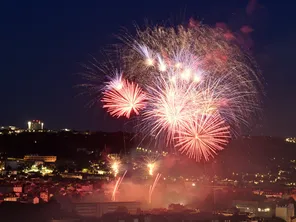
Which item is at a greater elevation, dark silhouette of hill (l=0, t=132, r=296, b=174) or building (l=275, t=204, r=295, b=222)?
dark silhouette of hill (l=0, t=132, r=296, b=174)

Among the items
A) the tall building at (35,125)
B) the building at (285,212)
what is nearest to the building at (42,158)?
the tall building at (35,125)

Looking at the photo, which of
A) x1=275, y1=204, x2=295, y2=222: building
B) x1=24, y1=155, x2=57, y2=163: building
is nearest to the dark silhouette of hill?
x1=24, y1=155, x2=57, y2=163: building

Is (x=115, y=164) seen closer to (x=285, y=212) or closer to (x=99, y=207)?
(x=99, y=207)

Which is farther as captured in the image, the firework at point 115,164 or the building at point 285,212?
the firework at point 115,164

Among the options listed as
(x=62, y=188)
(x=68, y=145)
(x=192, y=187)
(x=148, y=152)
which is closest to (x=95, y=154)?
(x=68, y=145)

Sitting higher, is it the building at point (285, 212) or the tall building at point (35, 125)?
the tall building at point (35, 125)

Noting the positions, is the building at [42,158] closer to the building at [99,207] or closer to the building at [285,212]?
the building at [99,207]

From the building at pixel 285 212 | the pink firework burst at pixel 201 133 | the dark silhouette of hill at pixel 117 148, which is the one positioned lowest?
the building at pixel 285 212

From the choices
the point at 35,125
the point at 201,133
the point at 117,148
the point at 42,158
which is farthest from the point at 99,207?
the point at 35,125

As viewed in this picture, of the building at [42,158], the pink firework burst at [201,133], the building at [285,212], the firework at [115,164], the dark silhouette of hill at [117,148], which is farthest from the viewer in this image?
the dark silhouette of hill at [117,148]

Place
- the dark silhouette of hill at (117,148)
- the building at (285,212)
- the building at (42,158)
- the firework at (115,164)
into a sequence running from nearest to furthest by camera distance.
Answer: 1. the building at (285,212)
2. the firework at (115,164)
3. the building at (42,158)
4. the dark silhouette of hill at (117,148)

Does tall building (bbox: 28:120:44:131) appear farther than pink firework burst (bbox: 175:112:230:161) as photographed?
Yes

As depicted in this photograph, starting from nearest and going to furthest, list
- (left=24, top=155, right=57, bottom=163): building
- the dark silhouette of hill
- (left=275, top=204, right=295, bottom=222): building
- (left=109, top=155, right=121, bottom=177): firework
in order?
(left=275, top=204, right=295, bottom=222): building
(left=109, top=155, right=121, bottom=177): firework
(left=24, top=155, right=57, bottom=163): building
the dark silhouette of hill

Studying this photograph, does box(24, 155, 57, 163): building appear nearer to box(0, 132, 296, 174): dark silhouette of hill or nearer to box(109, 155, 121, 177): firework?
box(0, 132, 296, 174): dark silhouette of hill
